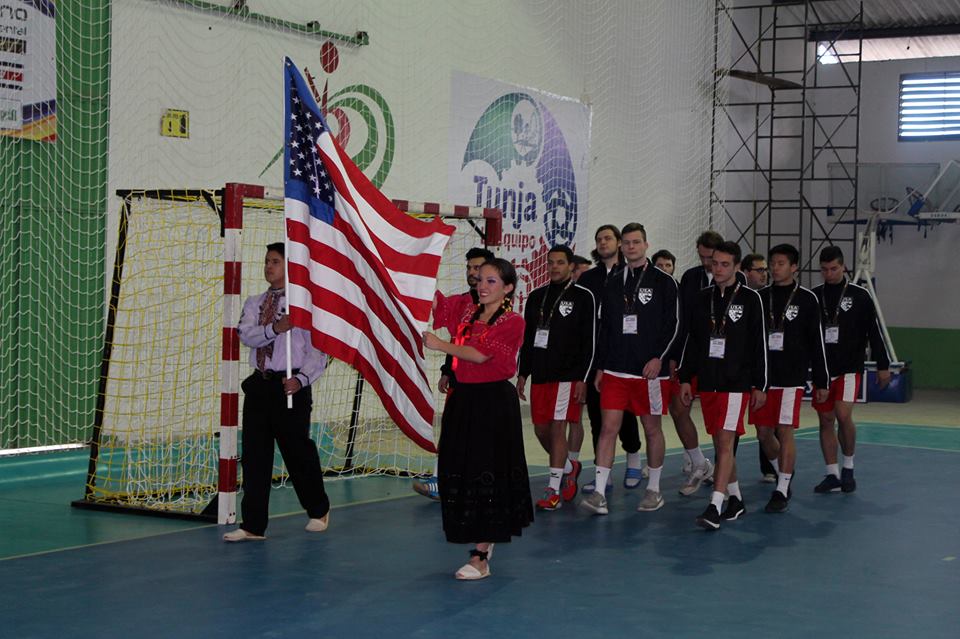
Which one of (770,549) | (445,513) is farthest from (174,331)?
(770,549)

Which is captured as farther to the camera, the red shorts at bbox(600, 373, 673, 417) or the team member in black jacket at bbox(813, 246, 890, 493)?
the team member in black jacket at bbox(813, 246, 890, 493)

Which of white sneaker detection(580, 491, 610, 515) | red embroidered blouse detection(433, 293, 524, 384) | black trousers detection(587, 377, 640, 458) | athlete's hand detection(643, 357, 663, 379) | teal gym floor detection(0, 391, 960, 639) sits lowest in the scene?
teal gym floor detection(0, 391, 960, 639)

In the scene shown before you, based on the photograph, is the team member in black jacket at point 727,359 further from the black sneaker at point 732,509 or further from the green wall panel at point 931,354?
the green wall panel at point 931,354

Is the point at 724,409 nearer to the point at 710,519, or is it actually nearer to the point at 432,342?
the point at 710,519

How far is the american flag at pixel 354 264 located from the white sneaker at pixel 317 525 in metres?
1.05

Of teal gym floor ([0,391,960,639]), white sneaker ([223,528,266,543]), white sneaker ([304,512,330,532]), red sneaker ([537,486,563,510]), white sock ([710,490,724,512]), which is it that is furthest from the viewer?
red sneaker ([537,486,563,510])

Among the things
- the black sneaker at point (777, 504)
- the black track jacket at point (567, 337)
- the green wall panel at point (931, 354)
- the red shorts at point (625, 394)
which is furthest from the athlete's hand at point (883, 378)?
the green wall panel at point (931, 354)

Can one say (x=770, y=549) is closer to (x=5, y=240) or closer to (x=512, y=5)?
(x=5, y=240)

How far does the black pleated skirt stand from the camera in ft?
19.9

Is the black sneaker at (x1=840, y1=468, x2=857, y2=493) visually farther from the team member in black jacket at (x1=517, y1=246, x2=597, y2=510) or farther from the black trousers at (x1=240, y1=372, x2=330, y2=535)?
the black trousers at (x1=240, y1=372, x2=330, y2=535)

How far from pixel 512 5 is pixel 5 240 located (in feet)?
25.8

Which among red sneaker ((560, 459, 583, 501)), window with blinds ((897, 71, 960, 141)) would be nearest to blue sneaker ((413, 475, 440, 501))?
red sneaker ((560, 459, 583, 501))

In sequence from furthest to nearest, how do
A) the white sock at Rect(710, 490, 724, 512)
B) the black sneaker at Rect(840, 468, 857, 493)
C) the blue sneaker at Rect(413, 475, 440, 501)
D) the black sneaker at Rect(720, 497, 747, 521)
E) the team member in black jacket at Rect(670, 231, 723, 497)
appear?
the black sneaker at Rect(840, 468, 857, 493), the team member in black jacket at Rect(670, 231, 723, 497), the blue sneaker at Rect(413, 475, 440, 501), the black sneaker at Rect(720, 497, 747, 521), the white sock at Rect(710, 490, 724, 512)

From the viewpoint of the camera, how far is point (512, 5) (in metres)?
15.1
